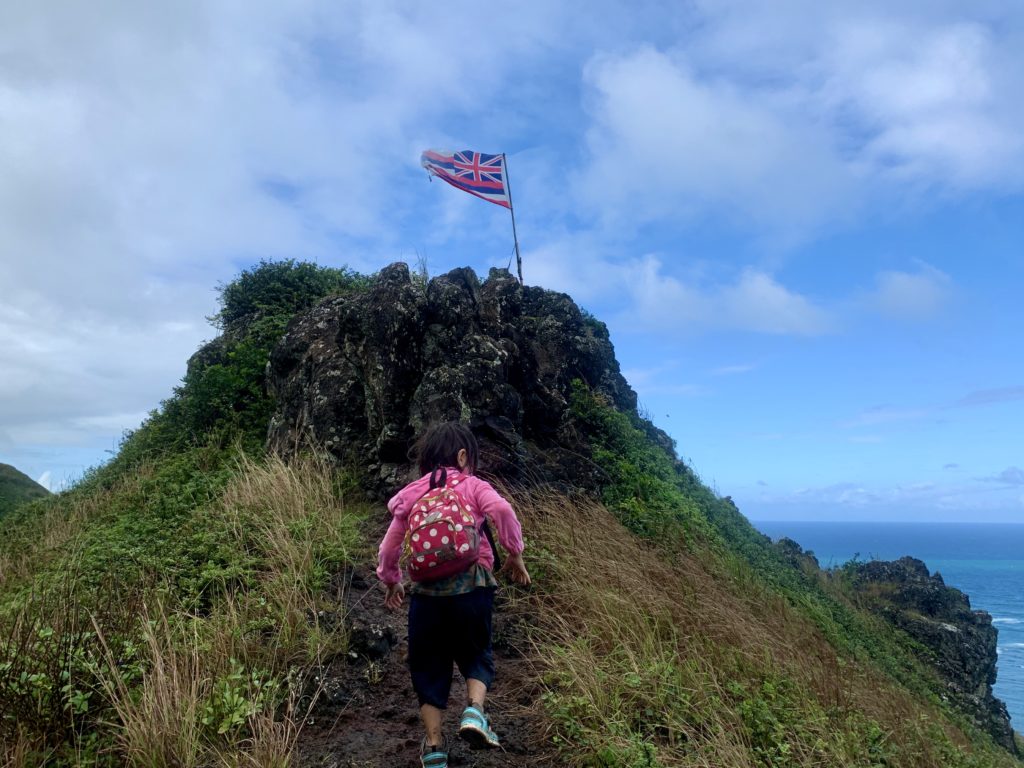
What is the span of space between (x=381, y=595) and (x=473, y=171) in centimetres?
1178

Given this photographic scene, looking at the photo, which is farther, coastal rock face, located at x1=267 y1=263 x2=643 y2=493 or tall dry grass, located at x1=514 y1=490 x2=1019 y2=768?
coastal rock face, located at x1=267 y1=263 x2=643 y2=493

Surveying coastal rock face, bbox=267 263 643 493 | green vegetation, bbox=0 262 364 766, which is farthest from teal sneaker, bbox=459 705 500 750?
Result: coastal rock face, bbox=267 263 643 493

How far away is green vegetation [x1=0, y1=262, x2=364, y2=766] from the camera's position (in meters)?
4.19

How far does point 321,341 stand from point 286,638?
7.83m

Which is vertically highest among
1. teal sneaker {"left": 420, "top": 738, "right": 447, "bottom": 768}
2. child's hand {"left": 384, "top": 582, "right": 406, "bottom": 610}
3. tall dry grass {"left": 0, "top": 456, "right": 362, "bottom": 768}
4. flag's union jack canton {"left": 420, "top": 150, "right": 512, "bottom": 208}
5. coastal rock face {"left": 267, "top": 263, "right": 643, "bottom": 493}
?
flag's union jack canton {"left": 420, "top": 150, "right": 512, "bottom": 208}

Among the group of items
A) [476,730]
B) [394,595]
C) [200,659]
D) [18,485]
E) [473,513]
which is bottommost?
[476,730]

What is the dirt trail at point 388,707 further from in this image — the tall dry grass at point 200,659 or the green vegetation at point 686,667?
the green vegetation at point 686,667

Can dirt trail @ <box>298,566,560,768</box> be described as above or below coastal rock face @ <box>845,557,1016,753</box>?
above

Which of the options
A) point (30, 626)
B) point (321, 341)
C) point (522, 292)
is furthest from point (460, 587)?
point (522, 292)

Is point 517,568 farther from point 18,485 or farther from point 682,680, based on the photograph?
point 18,485

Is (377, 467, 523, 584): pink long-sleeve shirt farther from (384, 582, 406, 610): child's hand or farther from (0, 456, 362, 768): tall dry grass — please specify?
(0, 456, 362, 768): tall dry grass

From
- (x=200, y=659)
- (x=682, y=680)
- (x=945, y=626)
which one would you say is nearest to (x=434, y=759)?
(x=200, y=659)

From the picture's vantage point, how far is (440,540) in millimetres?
4246

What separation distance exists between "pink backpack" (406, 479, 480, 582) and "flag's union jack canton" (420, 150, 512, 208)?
42.9ft
